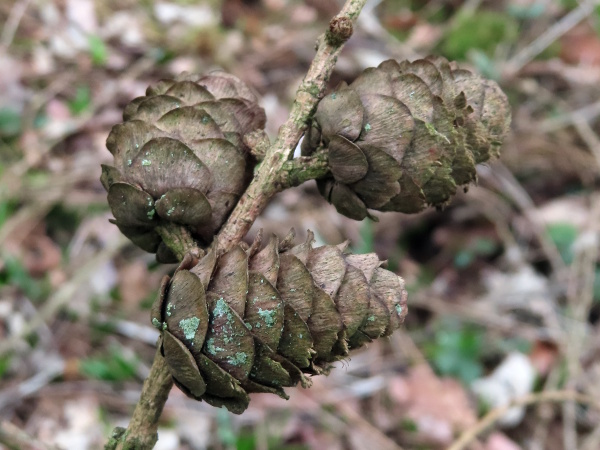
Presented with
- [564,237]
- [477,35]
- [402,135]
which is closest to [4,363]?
[402,135]

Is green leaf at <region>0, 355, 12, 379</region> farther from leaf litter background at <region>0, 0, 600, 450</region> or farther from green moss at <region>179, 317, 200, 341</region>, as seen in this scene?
green moss at <region>179, 317, 200, 341</region>

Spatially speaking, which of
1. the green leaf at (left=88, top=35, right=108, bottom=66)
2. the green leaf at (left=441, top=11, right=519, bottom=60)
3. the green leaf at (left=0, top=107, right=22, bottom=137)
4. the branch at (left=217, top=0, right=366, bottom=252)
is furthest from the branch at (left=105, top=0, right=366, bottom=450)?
the green leaf at (left=441, top=11, right=519, bottom=60)

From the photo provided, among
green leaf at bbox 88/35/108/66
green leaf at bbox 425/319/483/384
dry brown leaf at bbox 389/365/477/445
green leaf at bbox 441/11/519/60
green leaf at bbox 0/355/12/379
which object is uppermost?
green leaf at bbox 88/35/108/66

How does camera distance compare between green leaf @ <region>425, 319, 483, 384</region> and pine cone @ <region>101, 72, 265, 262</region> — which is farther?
green leaf @ <region>425, 319, 483, 384</region>

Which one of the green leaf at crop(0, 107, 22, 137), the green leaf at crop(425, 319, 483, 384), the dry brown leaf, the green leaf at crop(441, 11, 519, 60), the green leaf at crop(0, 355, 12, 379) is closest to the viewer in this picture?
the green leaf at crop(0, 355, 12, 379)

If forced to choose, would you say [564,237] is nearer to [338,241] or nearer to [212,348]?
[338,241]

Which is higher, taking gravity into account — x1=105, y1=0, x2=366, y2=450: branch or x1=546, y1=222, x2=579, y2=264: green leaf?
x1=105, y1=0, x2=366, y2=450: branch
